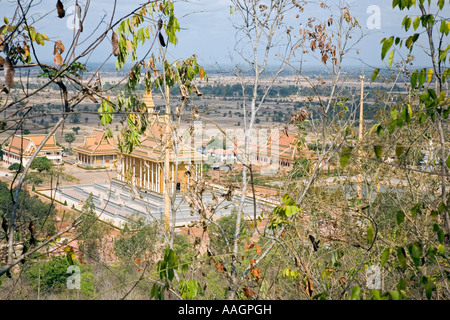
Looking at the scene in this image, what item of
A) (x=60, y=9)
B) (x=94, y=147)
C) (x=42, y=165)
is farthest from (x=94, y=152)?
(x=60, y=9)

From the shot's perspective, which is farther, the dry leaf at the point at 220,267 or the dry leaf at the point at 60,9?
the dry leaf at the point at 220,267

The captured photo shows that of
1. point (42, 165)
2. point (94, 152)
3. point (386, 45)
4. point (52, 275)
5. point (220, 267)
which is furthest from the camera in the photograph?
point (94, 152)

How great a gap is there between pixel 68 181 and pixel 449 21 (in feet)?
74.7

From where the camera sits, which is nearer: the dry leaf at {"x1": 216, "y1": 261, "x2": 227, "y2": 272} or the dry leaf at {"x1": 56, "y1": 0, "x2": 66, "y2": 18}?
the dry leaf at {"x1": 56, "y1": 0, "x2": 66, "y2": 18}

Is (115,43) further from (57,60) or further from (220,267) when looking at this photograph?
(220,267)

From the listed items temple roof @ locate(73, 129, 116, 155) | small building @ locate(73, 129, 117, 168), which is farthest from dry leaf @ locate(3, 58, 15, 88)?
→ small building @ locate(73, 129, 117, 168)

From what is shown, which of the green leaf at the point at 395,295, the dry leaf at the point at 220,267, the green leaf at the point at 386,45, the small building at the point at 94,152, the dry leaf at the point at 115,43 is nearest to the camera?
the green leaf at the point at 395,295

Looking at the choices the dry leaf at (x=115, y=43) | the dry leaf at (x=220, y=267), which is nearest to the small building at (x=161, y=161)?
the dry leaf at (x=115, y=43)

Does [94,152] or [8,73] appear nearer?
[8,73]

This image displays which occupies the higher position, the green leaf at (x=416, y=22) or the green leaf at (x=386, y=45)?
the green leaf at (x=416, y=22)

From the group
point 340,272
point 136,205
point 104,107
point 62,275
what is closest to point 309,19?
point 340,272

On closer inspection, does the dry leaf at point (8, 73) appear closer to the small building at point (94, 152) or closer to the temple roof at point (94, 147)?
the temple roof at point (94, 147)

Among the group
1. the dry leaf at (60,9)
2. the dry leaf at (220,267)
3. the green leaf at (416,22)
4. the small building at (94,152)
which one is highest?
the dry leaf at (60,9)

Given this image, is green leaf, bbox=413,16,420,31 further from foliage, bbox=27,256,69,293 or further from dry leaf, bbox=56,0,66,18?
foliage, bbox=27,256,69,293
